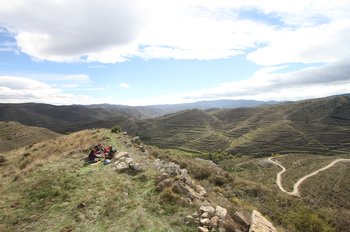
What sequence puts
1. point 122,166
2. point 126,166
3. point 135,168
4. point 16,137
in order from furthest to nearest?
point 16,137
point 122,166
point 126,166
point 135,168

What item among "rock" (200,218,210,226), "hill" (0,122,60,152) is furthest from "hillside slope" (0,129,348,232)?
"hill" (0,122,60,152)

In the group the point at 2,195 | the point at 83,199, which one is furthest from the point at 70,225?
the point at 2,195

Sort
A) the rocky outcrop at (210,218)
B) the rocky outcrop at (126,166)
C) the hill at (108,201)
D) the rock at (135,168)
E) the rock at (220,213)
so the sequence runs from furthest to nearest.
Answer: the rocky outcrop at (126,166), the rock at (135,168), the rock at (220,213), the hill at (108,201), the rocky outcrop at (210,218)

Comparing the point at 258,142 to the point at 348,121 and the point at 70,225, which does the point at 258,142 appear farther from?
the point at 70,225

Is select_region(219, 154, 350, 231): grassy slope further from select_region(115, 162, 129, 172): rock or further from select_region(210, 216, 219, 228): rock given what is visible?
select_region(115, 162, 129, 172): rock

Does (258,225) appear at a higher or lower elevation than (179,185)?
lower

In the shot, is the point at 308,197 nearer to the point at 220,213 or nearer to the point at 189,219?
the point at 220,213

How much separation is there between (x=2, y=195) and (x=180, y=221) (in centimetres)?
1100

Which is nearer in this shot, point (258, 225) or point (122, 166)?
point (258, 225)

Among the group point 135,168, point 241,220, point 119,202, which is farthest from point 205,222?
point 135,168

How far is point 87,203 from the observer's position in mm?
14266

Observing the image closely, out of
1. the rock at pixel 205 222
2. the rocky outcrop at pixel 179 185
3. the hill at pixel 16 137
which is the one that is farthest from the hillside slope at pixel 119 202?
the hill at pixel 16 137

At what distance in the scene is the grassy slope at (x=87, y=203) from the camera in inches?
482

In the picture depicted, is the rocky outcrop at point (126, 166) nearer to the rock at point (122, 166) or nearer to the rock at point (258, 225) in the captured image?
the rock at point (122, 166)
